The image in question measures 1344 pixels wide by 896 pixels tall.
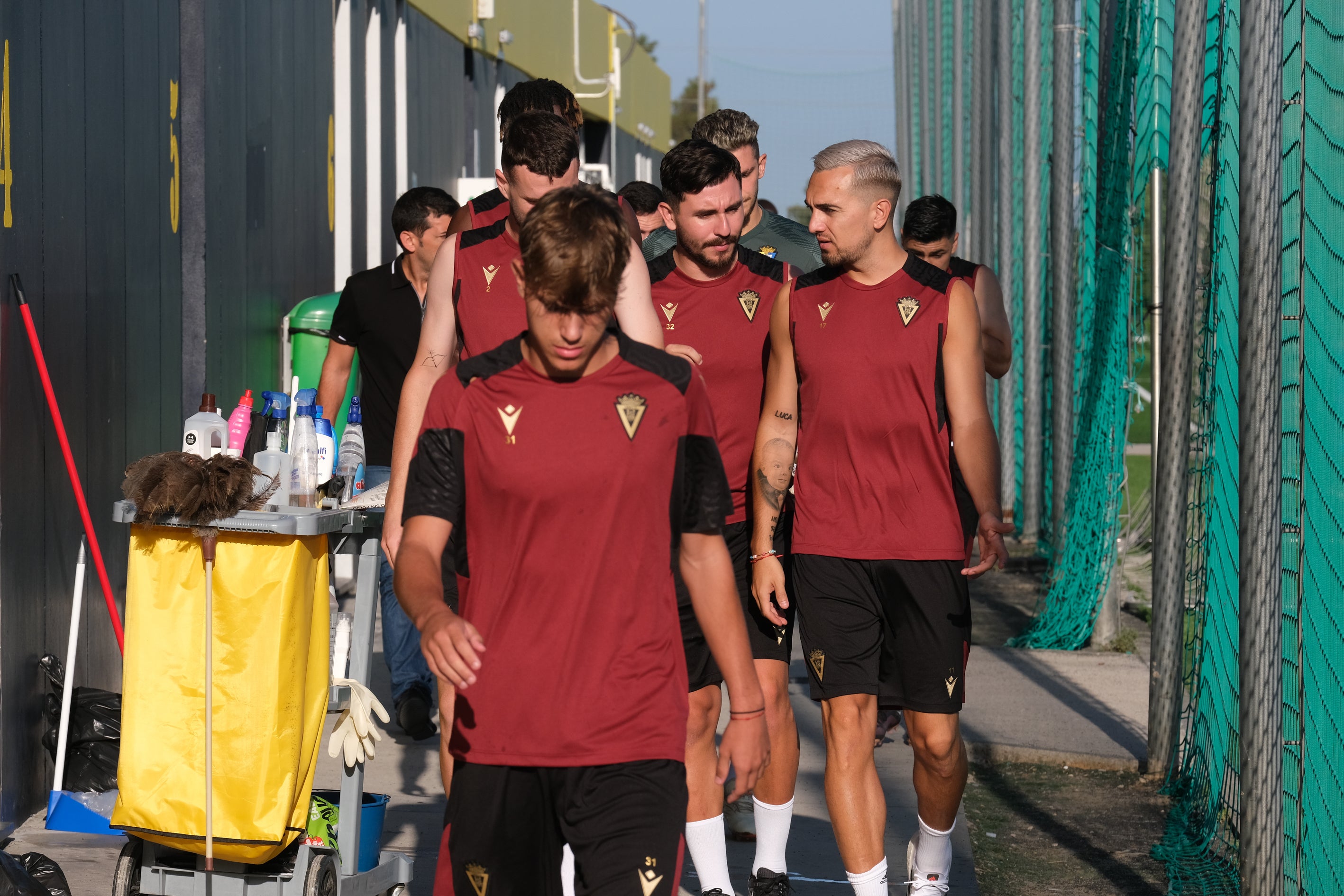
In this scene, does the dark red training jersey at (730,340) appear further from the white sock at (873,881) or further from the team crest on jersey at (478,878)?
the team crest on jersey at (478,878)

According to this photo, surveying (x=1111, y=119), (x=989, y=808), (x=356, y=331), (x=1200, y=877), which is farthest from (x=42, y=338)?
(x=1111, y=119)

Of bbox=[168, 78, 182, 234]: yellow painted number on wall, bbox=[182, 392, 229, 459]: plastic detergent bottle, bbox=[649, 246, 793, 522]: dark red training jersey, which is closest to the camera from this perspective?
bbox=[182, 392, 229, 459]: plastic detergent bottle

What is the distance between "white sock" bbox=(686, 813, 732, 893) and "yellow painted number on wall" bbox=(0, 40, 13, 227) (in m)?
3.17

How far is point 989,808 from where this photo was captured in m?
6.66

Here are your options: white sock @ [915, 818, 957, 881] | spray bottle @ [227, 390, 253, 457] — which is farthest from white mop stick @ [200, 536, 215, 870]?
white sock @ [915, 818, 957, 881]

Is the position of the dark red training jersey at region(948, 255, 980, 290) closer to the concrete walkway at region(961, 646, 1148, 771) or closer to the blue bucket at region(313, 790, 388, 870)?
the concrete walkway at region(961, 646, 1148, 771)

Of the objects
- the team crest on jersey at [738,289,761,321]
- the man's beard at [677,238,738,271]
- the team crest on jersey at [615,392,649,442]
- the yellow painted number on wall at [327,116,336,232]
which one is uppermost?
the yellow painted number on wall at [327,116,336,232]

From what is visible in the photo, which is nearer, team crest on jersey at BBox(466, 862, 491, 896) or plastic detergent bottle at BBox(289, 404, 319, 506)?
team crest on jersey at BBox(466, 862, 491, 896)

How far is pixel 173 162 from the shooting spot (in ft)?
26.6

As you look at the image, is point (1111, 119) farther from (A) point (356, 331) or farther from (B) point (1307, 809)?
(B) point (1307, 809)

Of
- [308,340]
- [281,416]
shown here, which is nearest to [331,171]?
[308,340]

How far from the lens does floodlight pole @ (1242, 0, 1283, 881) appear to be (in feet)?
15.3

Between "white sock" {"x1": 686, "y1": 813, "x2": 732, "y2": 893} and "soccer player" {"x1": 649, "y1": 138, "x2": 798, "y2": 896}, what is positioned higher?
"soccer player" {"x1": 649, "y1": 138, "x2": 798, "y2": 896}

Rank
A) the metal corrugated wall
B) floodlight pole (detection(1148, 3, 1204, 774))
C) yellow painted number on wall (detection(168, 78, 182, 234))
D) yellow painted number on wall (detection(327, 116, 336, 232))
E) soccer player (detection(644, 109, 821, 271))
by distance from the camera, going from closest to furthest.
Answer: soccer player (detection(644, 109, 821, 271)) → the metal corrugated wall → floodlight pole (detection(1148, 3, 1204, 774)) → yellow painted number on wall (detection(168, 78, 182, 234)) → yellow painted number on wall (detection(327, 116, 336, 232))
